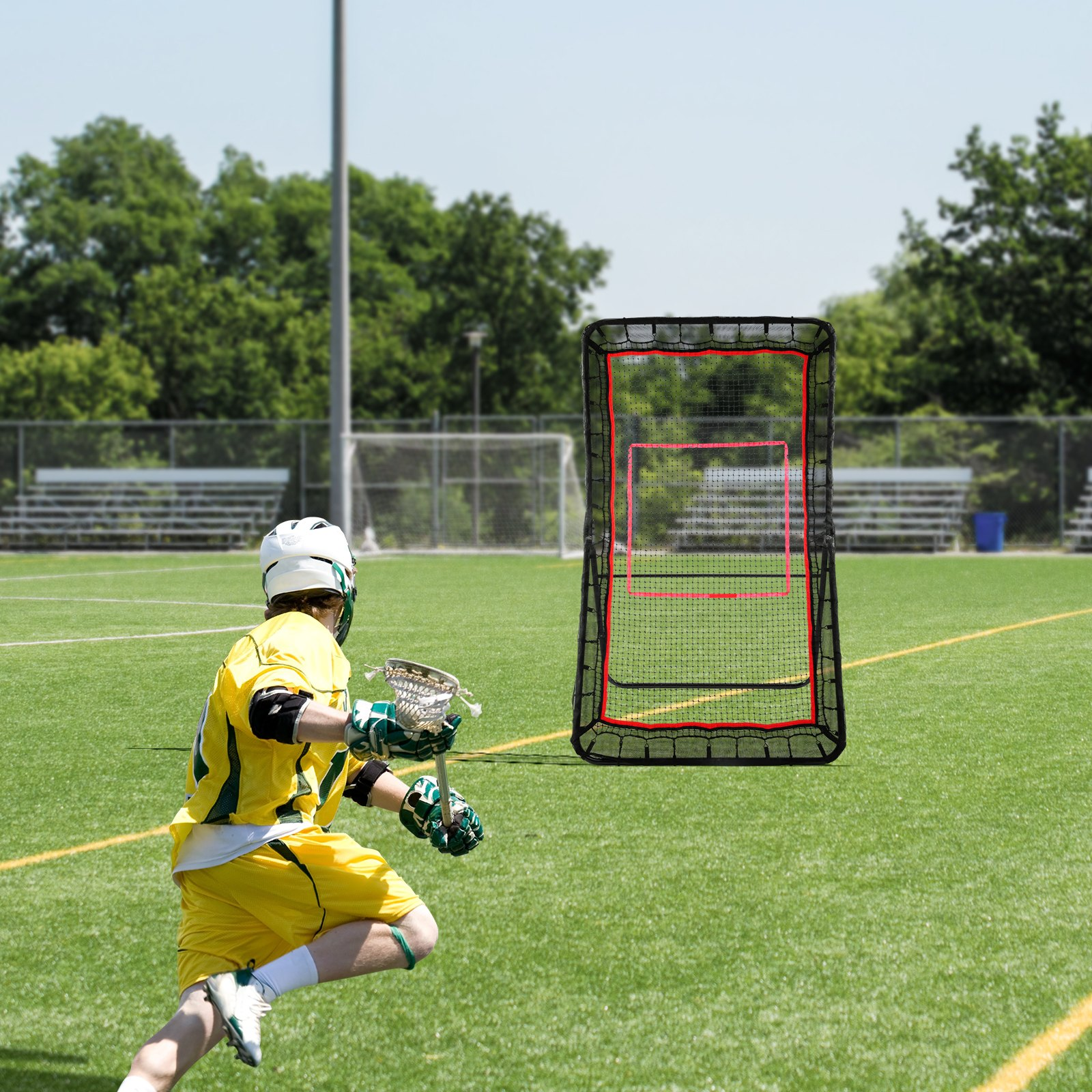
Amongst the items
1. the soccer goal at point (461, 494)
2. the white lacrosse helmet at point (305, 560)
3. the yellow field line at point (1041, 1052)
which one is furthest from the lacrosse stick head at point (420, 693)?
the soccer goal at point (461, 494)

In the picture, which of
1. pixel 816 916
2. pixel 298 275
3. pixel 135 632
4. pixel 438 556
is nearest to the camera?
pixel 816 916

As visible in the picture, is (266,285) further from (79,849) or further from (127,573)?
(79,849)

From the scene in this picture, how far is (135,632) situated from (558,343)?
3125 centimetres

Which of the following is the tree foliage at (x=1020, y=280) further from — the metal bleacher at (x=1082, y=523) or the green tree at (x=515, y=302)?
the green tree at (x=515, y=302)

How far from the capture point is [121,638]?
1129 centimetres

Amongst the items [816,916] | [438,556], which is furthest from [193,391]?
[816,916]

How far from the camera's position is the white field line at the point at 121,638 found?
11.0 m

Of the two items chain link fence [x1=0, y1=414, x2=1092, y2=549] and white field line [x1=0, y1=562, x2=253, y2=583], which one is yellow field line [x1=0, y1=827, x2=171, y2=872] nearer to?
white field line [x1=0, y1=562, x2=253, y2=583]

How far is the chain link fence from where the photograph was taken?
87.9 ft

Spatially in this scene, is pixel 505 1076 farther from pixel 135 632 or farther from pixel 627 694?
pixel 135 632

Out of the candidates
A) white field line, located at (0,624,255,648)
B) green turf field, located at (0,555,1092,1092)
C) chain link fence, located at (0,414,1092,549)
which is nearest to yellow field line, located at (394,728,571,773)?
green turf field, located at (0,555,1092,1092)

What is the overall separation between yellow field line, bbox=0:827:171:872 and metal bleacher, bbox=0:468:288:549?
72.0ft

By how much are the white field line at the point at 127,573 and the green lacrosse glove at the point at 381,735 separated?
1682 centimetres

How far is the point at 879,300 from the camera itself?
81438mm
